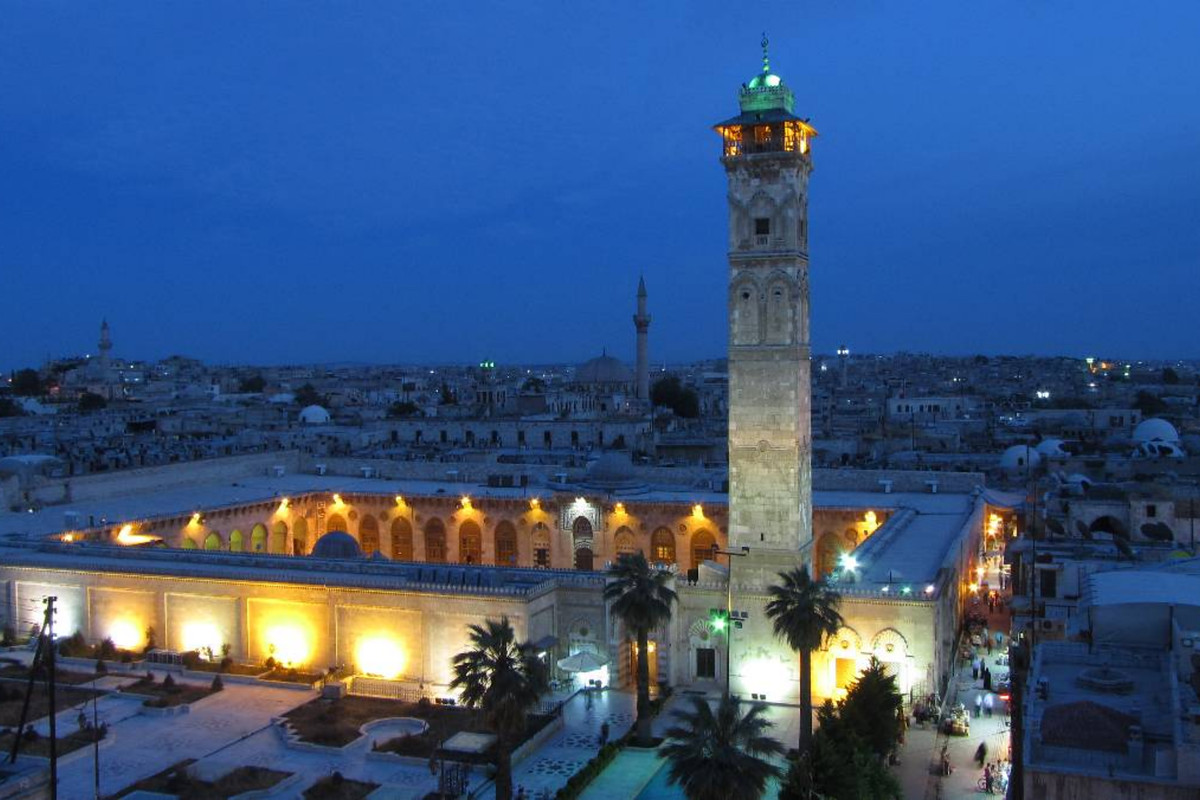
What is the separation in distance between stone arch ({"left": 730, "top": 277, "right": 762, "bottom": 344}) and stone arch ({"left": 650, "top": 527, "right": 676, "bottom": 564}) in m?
15.9

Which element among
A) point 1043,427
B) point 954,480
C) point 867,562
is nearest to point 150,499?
point 867,562

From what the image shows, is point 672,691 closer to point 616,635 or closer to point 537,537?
point 616,635

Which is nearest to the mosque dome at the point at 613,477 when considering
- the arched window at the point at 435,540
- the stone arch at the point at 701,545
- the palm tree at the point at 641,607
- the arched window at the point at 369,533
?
the stone arch at the point at 701,545

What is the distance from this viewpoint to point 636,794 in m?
22.7

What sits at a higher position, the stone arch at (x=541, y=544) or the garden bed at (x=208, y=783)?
the stone arch at (x=541, y=544)

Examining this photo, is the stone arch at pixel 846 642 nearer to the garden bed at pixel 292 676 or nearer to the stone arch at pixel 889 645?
the stone arch at pixel 889 645

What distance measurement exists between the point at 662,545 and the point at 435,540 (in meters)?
10.8

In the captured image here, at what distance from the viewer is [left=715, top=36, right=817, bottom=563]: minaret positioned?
2980 cm

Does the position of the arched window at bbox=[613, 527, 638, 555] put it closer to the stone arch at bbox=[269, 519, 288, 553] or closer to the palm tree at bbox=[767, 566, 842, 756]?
the stone arch at bbox=[269, 519, 288, 553]

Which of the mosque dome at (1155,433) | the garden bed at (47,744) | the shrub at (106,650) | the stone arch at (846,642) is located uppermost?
the mosque dome at (1155,433)

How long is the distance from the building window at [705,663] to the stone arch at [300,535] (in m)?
24.9

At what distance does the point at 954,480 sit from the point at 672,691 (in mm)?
22897

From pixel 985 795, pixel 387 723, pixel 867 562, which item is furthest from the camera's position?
pixel 867 562

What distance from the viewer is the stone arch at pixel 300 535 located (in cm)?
4938
